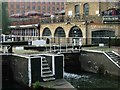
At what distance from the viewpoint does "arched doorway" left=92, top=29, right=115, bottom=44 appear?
26.5 meters

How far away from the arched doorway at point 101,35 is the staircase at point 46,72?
11851 millimetres

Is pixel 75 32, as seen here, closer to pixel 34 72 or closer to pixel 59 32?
pixel 59 32

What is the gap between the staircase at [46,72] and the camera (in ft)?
47.2

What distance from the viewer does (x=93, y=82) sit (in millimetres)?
16359

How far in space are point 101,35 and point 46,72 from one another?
13.9 m

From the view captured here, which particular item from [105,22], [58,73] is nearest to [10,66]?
[58,73]

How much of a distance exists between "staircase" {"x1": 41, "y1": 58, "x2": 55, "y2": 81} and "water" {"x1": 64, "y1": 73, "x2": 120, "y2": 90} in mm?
1401

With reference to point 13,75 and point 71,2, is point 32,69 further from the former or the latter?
point 71,2

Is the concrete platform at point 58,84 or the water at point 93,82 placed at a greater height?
the concrete platform at point 58,84

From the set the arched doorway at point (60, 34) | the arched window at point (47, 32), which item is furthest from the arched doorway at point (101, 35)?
the arched window at point (47, 32)

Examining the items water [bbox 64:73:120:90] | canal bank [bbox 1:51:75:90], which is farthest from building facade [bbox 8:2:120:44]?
canal bank [bbox 1:51:75:90]

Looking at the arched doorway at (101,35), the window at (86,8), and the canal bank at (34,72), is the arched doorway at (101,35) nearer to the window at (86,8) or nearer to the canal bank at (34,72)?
the window at (86,8)

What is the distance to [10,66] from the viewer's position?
16.4 meters

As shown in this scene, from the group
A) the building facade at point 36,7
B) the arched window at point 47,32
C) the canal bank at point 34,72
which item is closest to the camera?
the canal bank at point 34,72
